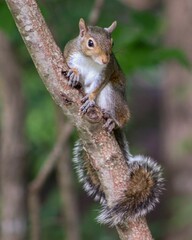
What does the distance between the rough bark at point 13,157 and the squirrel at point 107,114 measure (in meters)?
0.83

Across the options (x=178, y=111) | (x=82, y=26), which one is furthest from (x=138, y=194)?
(x=178, y=111)

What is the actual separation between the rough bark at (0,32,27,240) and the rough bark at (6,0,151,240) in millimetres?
1204

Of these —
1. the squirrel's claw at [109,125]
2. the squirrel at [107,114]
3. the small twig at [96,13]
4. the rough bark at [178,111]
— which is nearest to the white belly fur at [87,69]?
the squirrel at [107,114]

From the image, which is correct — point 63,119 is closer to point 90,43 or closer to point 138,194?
point 90,43

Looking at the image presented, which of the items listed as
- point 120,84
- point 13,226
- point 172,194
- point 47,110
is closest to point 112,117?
point 120,84

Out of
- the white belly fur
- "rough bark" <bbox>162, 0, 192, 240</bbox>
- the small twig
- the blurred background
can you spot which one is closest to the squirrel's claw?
the white belly fur

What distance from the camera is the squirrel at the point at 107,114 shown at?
153 cm

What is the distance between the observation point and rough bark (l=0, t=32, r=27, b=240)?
2.65 m

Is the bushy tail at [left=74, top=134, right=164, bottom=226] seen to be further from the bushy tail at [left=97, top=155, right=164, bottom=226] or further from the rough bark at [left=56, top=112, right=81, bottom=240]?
the rough bark at [left=56, top=112, right=81, bottom=240]

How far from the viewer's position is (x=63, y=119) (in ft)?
8.91

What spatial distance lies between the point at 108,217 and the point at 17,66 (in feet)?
4.50

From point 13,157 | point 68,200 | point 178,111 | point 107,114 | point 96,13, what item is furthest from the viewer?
point 178,111

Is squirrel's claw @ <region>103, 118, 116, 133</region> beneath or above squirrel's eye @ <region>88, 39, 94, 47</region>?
beneath

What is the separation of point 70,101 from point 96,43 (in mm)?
432
